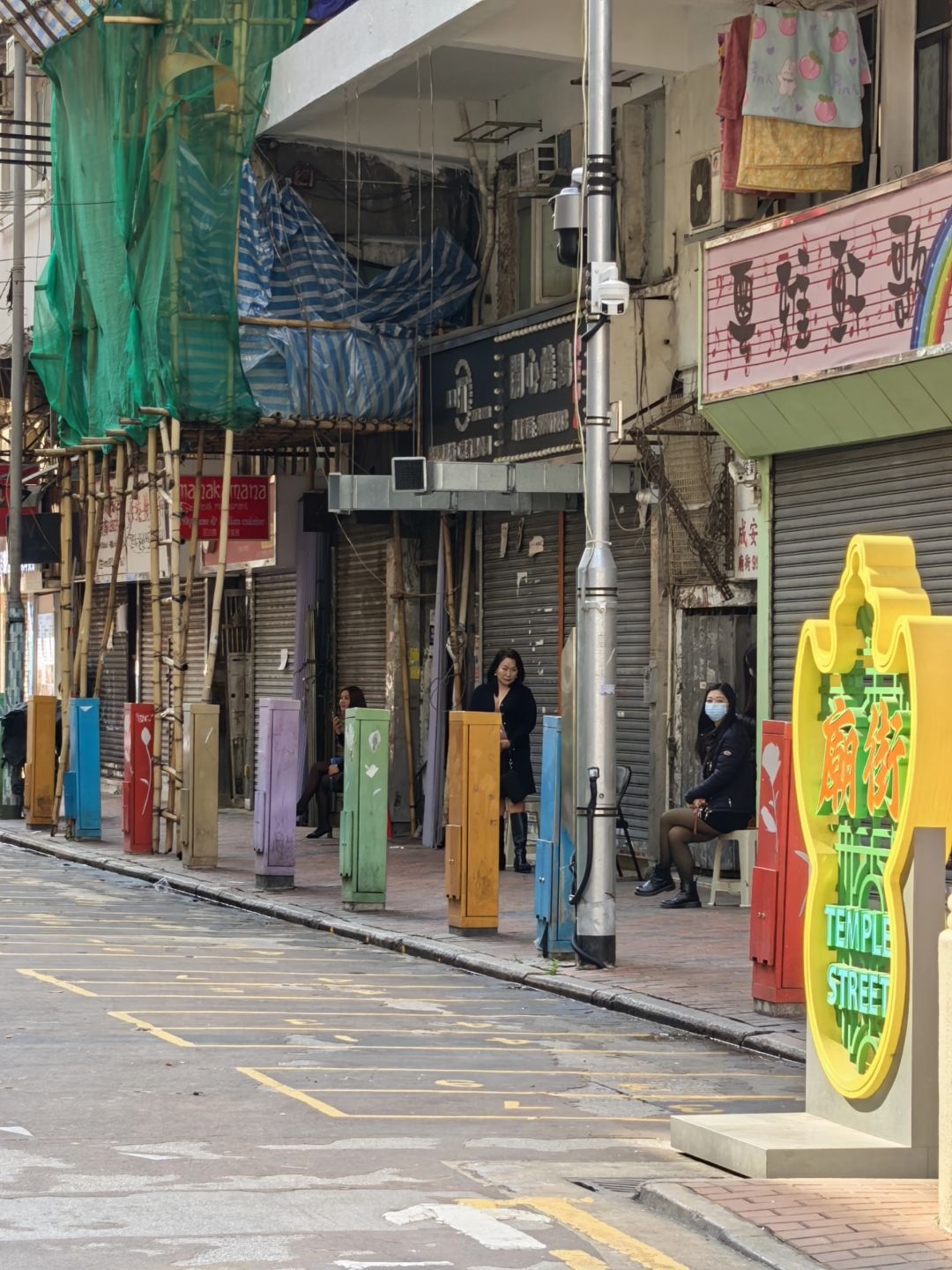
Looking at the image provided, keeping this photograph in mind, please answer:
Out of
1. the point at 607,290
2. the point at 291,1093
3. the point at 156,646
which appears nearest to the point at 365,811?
the point at 607,290

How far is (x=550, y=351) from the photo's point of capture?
20.3 meters

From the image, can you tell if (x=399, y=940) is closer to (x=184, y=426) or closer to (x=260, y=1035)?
(x=260, y=1035)

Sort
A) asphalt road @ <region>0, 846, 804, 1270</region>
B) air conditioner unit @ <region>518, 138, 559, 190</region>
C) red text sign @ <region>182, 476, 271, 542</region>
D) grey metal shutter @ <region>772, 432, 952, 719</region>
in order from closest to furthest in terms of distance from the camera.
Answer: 1. asphalt road @ <region>0, 846, 804, 1270</region>
2. grey metal shutter @ <region>772, 432, 952, 719</region>
3. air conditioner unit @ <region>518, 138, 559, 190</region>
4. red text sign @ <region>182, 476, 271, 542</region>

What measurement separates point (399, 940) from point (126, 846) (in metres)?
8.24

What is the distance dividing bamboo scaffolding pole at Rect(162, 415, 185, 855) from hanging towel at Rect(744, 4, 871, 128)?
759cm

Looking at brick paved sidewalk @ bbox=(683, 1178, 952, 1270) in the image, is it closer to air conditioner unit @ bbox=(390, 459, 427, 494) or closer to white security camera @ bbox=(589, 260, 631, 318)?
white security camera @ bbox=(589, 260, 631, 318)

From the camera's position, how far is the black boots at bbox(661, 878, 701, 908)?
55.1ft

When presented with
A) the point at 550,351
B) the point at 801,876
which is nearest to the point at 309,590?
the point at 550,351

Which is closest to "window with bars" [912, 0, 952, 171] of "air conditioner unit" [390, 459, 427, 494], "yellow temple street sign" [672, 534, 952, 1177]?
"air conditioner unit" [390, 459, 427, 494]

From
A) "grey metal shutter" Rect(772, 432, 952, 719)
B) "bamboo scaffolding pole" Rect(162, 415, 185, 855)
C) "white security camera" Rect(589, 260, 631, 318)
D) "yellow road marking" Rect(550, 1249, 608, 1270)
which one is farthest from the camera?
"bamboo scaffolding pole" Rect(162, 415, 185, 855)

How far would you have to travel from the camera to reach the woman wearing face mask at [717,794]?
53.9 feet

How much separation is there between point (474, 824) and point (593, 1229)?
7.94 metres

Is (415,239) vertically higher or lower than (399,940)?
higher

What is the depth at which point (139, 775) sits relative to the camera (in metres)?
22.0
